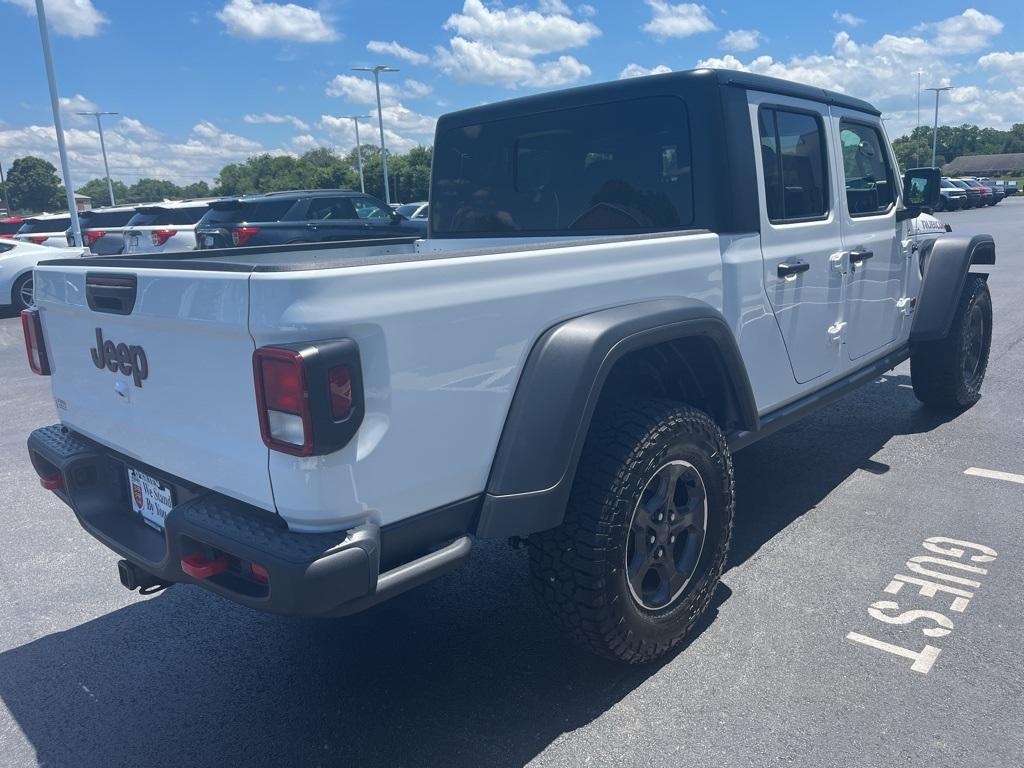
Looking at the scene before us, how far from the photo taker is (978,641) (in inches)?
118

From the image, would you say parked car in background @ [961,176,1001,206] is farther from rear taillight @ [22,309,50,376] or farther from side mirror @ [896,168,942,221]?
rear taillight @ [22,309,50,376]

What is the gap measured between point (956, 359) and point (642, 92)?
3.24 m

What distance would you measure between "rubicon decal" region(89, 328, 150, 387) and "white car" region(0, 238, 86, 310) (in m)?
11.9

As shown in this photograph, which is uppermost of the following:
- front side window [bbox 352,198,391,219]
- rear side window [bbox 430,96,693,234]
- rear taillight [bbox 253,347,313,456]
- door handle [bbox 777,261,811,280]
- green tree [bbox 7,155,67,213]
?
green tree [bbox 7,155,67,213]

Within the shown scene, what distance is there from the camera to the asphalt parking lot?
255 cm

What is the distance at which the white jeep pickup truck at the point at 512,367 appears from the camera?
2.07 meters

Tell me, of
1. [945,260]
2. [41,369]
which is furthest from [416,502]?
[945,260]

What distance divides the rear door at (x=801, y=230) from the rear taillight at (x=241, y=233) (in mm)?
10031

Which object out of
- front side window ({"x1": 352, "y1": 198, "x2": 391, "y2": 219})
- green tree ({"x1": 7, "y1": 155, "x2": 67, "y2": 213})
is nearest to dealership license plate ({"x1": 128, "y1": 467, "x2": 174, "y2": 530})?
front side window ({"x1": 352, "y1": 198, "x2": 391, "y2": 219})

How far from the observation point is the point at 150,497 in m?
2.68

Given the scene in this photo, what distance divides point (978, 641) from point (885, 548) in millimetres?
806

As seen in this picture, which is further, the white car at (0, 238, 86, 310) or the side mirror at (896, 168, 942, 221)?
the white car at (0, 238, 86, 310)

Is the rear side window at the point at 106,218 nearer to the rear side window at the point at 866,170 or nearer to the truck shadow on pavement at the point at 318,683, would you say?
the truck shadow on pavement at the point at 318,683

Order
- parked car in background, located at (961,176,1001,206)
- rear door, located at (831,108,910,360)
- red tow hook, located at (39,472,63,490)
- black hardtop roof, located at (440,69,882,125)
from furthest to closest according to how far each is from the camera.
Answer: parked car in background, located at (961,176,1001,206)
rear door, located at (831,108,910,360)
black hardtop roof, located at (440,69,882,125)
red tow hook, located at (39,472,63,490)
